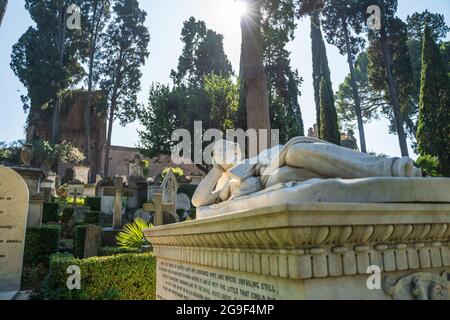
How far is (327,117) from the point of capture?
22.9 meters

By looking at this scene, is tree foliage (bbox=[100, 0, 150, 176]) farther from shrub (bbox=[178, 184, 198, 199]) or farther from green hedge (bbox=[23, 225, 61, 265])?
green hedge (bbox=[23, 225, 61, 265])

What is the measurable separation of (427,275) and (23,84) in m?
32.7

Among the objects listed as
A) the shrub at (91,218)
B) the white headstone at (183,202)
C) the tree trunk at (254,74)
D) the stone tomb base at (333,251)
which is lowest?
the stone tomb base at (333,251)

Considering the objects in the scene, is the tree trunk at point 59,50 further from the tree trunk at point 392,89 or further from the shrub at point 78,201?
the tree trunk at point 392,89

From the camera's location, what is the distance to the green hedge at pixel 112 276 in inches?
242

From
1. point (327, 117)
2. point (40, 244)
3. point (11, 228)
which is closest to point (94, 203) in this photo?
point (40, 244)

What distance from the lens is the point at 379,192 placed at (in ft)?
5.50

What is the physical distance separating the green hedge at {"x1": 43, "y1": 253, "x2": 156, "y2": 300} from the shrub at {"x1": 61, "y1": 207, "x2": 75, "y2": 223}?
329 inches

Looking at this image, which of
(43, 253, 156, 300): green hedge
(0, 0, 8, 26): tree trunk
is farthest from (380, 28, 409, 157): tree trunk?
(0, 0, 8, 26): tree trunk

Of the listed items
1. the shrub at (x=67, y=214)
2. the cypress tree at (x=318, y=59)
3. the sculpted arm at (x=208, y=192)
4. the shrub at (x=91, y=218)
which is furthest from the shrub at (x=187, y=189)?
the sculpted arm at (x=208, y=192)

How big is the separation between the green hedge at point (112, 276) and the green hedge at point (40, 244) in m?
2.75

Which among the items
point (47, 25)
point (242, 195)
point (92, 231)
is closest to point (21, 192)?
point (92, 231)

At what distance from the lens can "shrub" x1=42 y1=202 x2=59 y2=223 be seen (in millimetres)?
13438
